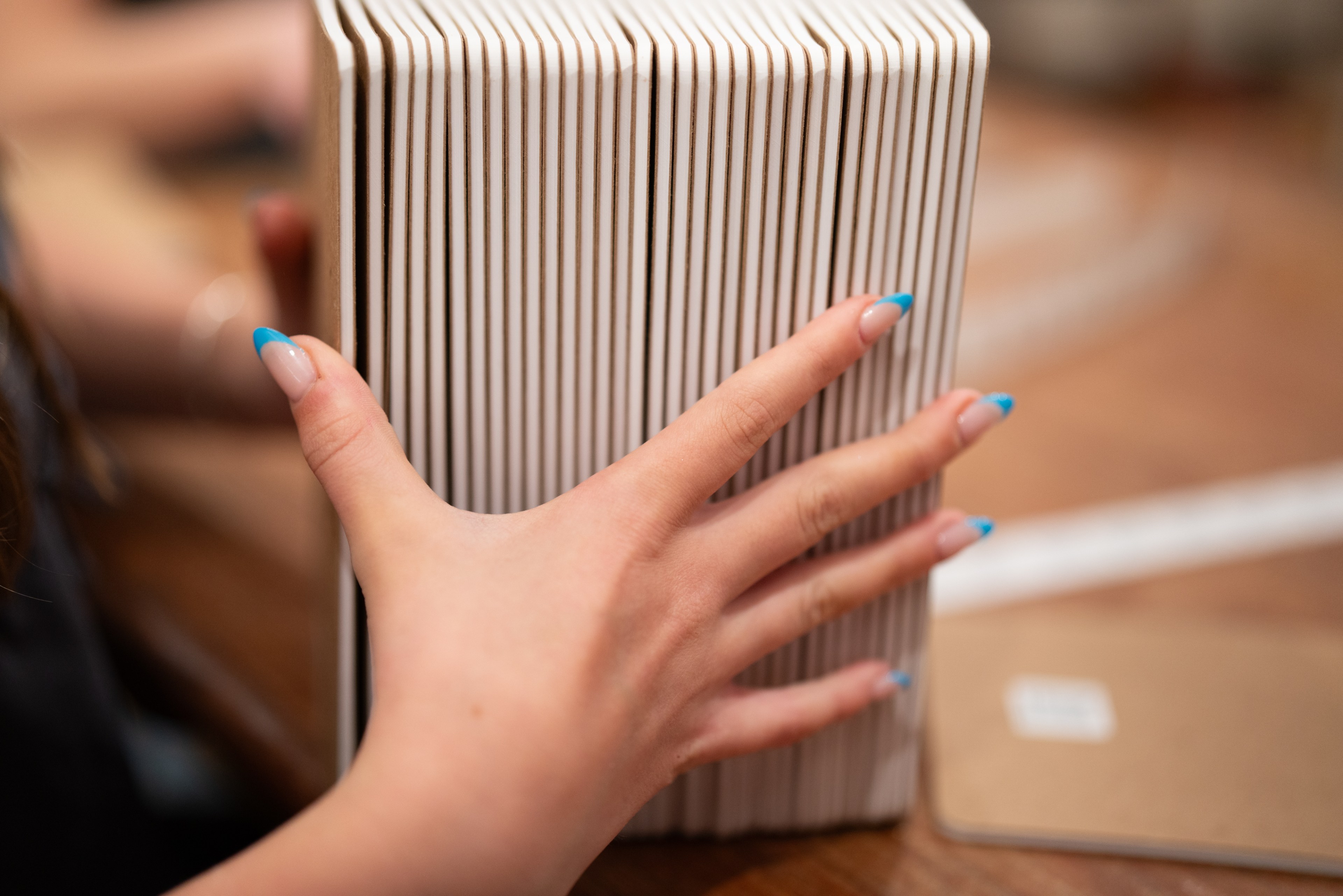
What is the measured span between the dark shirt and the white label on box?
425 mm

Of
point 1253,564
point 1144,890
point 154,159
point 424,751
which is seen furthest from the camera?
point 154,159

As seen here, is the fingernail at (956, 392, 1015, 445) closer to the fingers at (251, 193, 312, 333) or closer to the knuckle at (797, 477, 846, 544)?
the knuckle at (797, 477, 846, 544)

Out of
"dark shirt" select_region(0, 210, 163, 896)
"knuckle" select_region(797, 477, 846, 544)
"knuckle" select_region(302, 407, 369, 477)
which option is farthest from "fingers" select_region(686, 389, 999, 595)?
"dark shirt" select_region(0, 210, 163, 896)

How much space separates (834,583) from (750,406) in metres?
0.08

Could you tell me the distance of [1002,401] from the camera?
13.9 inches

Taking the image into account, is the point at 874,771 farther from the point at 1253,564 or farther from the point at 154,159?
the point at 154,159

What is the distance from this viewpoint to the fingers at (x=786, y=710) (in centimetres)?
34

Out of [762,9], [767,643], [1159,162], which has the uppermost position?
[762,9]

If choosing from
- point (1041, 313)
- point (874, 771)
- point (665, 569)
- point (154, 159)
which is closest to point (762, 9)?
point (665, 569)

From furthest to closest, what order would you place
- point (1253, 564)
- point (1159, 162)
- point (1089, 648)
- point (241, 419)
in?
point (1159, 162), point (241, 419), point (1253, 564), point (1089, 648)

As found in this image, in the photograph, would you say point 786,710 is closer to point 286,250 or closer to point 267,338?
point 267,338

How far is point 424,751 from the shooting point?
264 millimetres

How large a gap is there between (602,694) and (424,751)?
0.17 feet

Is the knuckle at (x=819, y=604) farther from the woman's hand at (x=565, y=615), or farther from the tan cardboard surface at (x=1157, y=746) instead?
the tan cardboard surface at (x=1157, y=746)
